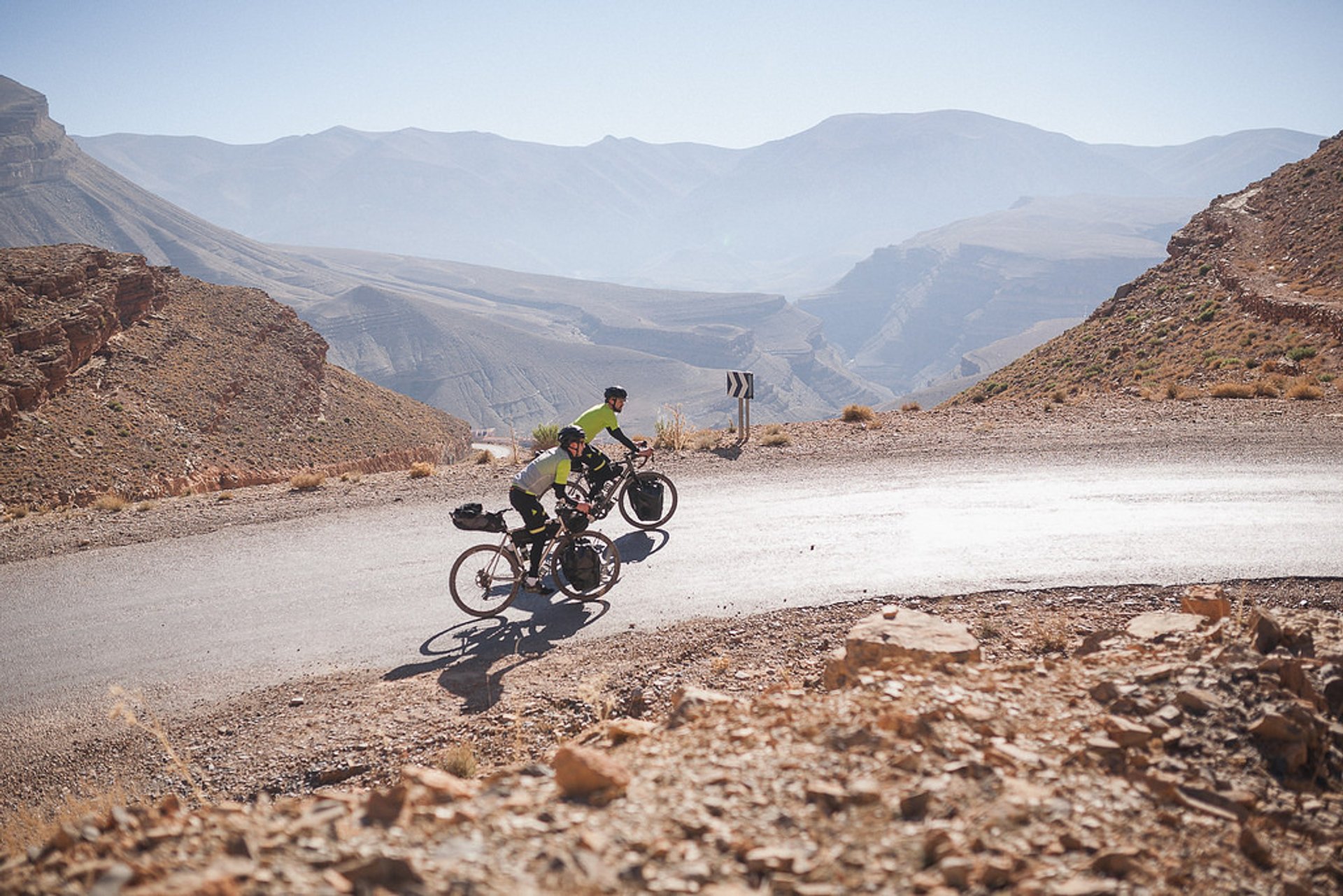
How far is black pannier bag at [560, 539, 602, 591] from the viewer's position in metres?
8.66

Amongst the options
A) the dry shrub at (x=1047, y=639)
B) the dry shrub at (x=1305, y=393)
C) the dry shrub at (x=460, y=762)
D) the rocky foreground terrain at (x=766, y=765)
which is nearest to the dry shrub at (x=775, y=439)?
the rocky foreground terrain at (x=766, y=765)

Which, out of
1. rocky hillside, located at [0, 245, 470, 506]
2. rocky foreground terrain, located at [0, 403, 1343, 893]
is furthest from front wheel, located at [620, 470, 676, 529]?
rocky hillside, located at [0, 245, 470, 506]

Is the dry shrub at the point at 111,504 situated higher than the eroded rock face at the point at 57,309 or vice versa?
the eroded rock face at the point at 57,309

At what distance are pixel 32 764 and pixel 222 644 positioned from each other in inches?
77.5

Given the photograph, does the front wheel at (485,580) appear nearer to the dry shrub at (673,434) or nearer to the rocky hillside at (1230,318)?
the dry shrub at (673,434)

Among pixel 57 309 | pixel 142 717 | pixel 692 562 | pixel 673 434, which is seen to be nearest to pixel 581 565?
pixel 692 562

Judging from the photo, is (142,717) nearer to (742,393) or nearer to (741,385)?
(742,393)

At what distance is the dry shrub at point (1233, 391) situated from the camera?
57.7 ft

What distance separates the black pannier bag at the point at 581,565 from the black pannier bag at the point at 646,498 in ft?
7.02

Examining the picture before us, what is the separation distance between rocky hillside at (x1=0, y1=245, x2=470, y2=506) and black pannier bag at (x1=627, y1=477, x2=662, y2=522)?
424 inches

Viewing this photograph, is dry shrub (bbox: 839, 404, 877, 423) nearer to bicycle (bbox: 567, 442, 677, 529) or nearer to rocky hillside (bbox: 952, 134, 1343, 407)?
rocky hillside (bbox: 952, 134, 1343, 407)

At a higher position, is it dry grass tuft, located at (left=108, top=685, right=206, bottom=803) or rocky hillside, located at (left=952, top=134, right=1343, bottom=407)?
rocky hillside, located at (left=952, top=134, right=1343, bottom=407)

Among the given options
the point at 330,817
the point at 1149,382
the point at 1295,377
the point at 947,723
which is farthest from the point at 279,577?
the point at 1149,382

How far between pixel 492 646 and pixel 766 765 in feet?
14.7
